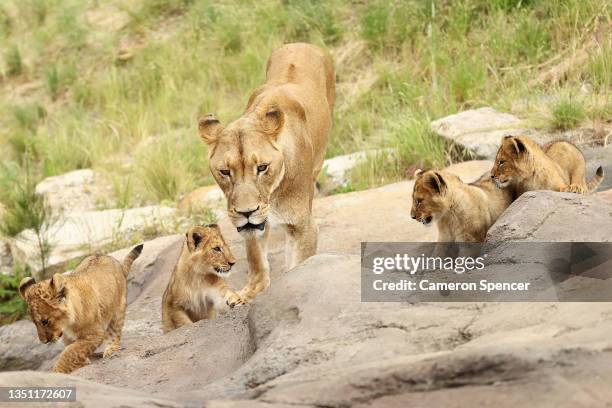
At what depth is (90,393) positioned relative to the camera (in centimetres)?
471

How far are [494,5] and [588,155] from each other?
483 cm

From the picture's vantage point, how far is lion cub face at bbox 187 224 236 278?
7.12m

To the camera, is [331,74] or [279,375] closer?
[279,375]

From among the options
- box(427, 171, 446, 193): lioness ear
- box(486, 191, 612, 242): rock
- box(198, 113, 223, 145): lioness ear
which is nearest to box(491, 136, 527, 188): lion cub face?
box(486, 191, 612, 242): rock

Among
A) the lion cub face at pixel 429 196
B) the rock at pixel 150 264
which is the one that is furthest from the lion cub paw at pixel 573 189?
the rock at pixel 150 264

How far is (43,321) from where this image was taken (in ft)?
22.3

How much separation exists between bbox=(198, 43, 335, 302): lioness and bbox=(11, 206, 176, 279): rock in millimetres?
3172

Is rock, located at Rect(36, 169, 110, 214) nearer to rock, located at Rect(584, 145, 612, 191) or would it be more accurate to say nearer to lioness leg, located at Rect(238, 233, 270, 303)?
lioness leg, located at Rect(238, 233, 270, 303)

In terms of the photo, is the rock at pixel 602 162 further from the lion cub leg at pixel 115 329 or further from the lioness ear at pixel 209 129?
the lion cub leg at pixel 115 329

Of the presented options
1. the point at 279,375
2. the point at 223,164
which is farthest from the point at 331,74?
the point at 279,375

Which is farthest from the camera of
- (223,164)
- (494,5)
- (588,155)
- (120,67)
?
(120,67)

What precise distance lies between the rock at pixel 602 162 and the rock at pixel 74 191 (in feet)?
19.9

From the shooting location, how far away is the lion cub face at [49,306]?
6770 mm

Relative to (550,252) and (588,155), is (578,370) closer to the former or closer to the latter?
(550,252)
